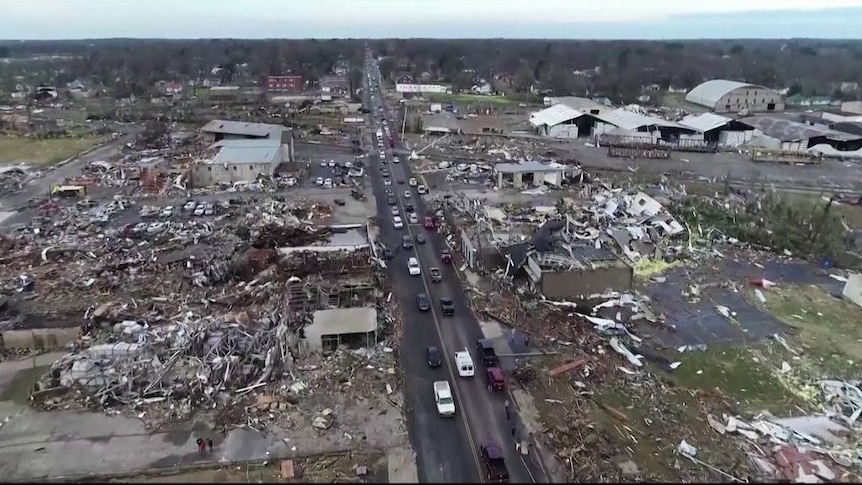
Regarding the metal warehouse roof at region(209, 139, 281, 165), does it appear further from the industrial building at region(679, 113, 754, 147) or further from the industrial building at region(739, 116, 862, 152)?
the industrial building at region(739, 116, 862, 152)

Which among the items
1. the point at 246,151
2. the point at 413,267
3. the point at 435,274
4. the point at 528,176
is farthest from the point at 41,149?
the point at 435,274

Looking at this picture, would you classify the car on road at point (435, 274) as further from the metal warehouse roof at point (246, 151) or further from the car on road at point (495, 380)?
the metal warehouse roof at point (246, 151)

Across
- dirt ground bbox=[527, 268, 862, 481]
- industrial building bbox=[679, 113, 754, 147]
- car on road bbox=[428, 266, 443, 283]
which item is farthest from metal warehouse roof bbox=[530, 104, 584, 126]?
dirt ground bbox=[527, 268, 862, 481]

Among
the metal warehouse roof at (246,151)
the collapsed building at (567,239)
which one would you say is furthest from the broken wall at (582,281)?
the metal warehouse roof at (246,151)

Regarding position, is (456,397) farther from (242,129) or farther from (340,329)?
(242,129)

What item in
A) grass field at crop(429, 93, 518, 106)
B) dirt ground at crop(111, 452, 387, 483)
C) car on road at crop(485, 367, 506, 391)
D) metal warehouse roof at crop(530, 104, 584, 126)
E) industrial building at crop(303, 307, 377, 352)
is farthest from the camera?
grass field at crop(429, 93, 518, 106)

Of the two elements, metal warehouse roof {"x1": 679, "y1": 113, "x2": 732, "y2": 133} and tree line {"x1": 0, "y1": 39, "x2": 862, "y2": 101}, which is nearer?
metal warehouse roof {"x1": 679, "y1": 113, "x2": 732, "y2": 133}
